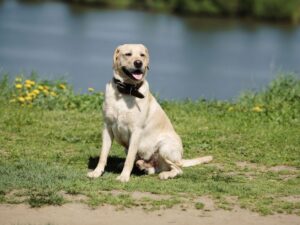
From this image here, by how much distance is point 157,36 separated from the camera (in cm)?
3656

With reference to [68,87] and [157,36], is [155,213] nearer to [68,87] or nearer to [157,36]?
[68,87]

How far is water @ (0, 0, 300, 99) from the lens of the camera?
20.9 m

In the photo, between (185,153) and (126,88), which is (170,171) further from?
(185,153)

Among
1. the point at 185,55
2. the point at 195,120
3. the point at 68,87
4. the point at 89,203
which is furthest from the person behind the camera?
the point at 185,55

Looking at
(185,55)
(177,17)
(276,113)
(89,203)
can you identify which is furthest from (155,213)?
(177,17)

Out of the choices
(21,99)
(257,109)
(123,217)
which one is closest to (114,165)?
(123,217)

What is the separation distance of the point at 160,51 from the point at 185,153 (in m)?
21.9

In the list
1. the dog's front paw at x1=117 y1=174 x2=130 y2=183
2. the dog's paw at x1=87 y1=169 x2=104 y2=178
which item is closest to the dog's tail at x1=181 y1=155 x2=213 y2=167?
the dog's front paw at x1=117 y1=174 x2=130 y2=183

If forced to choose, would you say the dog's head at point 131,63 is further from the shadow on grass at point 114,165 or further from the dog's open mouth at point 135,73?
the shadow on grass at point 114,165

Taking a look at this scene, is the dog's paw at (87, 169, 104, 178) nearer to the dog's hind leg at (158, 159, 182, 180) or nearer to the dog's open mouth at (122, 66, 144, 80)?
the dog's hind leg at (158, 159, 182, 180)

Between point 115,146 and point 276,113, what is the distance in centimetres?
334

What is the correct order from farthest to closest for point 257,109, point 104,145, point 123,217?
1. point 257,109
2. point 104,145
3. point 123,217

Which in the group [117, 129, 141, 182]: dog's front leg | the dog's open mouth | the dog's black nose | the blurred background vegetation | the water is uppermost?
the blurred background vegetation

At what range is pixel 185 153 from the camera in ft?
27.5
